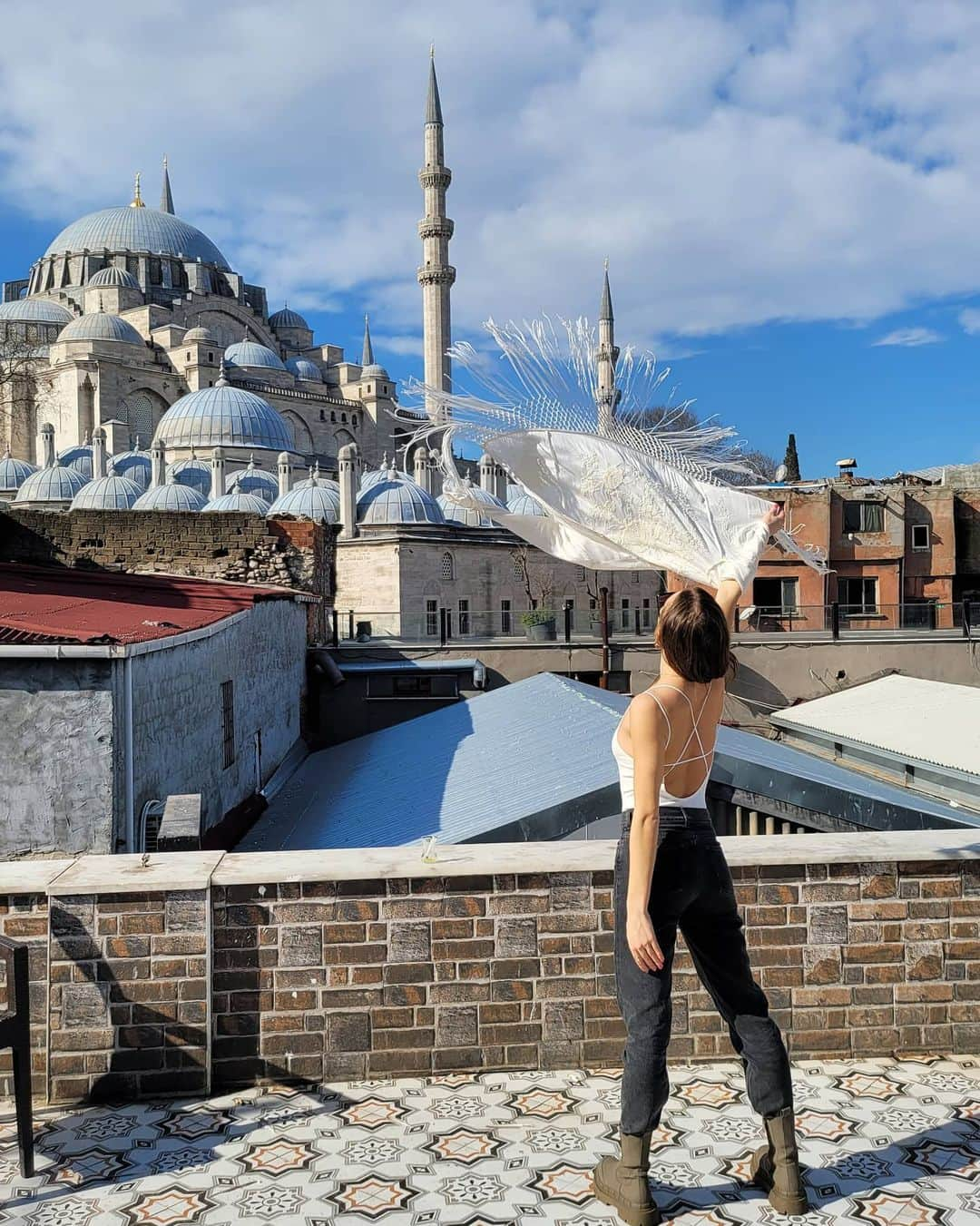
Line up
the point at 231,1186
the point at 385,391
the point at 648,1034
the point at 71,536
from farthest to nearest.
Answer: the point at 385,391
the point at 71,536
the point at 231,1186
the point at 648,1034

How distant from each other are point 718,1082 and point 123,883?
6.73ft

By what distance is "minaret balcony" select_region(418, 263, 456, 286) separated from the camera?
127 feet

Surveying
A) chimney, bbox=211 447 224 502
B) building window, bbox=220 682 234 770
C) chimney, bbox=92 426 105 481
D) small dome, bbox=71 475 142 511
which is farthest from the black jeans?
chimney, bbox=92 426 105 481

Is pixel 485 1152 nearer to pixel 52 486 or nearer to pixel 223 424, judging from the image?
pixel 52 486

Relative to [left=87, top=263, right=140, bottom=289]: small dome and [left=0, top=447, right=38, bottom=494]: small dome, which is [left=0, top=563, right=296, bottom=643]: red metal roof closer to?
[left=0, top=447, right=38, bottom=494]: small dome

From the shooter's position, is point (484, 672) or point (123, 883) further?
point (484, 672)

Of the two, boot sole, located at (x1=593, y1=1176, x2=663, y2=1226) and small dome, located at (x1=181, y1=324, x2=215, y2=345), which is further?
small dome, located at (x1=181, y1=324, x2=215, y2=345)

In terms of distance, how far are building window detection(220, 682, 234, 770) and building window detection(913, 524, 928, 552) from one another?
24099mm

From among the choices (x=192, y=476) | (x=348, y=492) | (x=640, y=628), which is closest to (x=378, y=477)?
(x=348, y=492)

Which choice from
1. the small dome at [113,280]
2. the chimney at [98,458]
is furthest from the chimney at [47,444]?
the small dome at [113,280]

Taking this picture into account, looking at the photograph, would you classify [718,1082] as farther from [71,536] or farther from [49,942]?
[71,536]

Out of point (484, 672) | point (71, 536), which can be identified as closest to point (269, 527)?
point (71, 536)

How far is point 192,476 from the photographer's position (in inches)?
1379

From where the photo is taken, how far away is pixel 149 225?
56812mm
